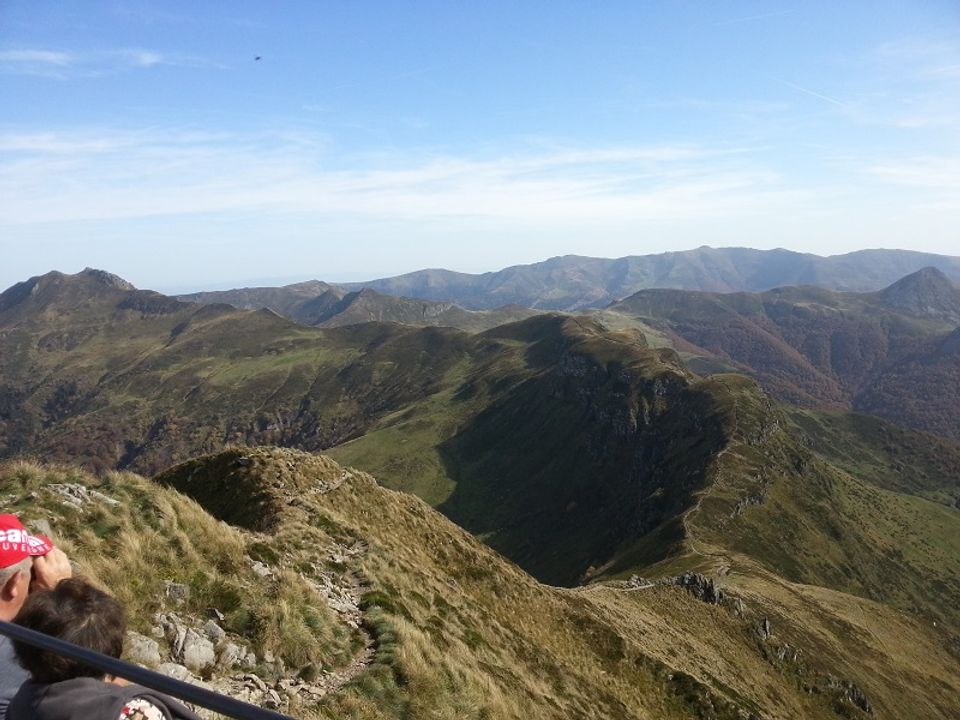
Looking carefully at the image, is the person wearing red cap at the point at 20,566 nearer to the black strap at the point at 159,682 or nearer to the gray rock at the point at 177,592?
the black strap at the point at 159,682

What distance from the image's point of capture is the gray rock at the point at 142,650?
11.1 meters

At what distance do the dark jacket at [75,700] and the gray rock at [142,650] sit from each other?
7.33 m

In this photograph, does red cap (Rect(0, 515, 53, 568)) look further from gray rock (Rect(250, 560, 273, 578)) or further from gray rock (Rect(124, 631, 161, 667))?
gray rock (Rect(250, 560, 273, 578))

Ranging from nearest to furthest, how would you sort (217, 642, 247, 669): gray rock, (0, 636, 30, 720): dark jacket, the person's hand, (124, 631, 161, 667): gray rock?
(0, 636, 30, 720): dark jacket → the person's hand → (124, 631, 161, 667): gray rock → (217, 642, 247, 669): gray rock

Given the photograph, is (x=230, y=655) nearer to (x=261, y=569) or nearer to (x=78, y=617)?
(x=261, y=569)

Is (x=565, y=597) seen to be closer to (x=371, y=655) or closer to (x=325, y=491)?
(x=325, y=491)

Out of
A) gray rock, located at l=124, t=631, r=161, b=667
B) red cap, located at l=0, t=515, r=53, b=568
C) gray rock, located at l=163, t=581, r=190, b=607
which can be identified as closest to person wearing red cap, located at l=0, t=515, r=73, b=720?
red cap, located at l=0, t=515, r=53, b=568

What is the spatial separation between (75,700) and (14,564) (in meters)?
3.28

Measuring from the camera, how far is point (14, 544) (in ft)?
22.6

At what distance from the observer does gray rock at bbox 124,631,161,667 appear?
11141mm

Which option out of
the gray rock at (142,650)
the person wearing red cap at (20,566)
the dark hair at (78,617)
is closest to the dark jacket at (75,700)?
the dark hair at (78,617)

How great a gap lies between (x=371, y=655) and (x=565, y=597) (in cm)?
2491

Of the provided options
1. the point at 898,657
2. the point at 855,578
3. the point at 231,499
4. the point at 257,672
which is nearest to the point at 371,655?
the point at 257,672

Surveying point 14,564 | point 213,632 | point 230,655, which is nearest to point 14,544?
point 14,564
